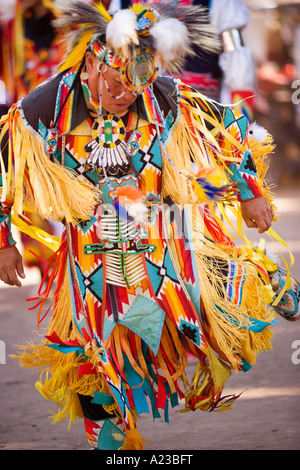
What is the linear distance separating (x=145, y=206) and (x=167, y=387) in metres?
0.70

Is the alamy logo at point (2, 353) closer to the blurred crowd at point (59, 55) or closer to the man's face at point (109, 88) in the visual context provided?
the blurred crowd at point (59, 55)

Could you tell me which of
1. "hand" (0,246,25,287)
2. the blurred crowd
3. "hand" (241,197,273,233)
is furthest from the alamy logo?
"hand" (241,197,273,233)

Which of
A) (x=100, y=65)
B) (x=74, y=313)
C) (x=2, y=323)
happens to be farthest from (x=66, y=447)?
(x=2, y=323)

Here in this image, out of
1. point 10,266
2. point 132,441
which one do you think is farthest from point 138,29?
point 132,441

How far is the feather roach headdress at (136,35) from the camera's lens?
9.02ft

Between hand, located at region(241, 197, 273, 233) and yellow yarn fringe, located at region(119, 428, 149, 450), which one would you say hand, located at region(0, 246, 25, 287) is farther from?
hand, located at region(241, 197, 273, 233)

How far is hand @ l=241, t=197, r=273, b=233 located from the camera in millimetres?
3066

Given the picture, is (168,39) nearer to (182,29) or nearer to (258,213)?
(182,29)

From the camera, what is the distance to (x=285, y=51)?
1414 centimetres

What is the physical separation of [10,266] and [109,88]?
0.72 meters

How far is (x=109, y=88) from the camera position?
2.84 m

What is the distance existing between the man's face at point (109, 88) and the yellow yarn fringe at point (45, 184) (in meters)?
0.26
